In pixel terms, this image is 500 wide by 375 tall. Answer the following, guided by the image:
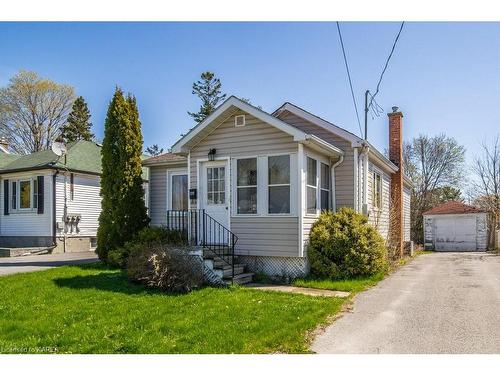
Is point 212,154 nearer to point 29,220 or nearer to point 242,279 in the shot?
point 242,279

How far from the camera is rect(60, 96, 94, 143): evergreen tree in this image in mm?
34406

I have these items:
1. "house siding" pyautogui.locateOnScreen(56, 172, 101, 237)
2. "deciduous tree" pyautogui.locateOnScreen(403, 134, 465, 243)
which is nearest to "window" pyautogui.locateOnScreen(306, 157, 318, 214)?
"house siding" pyautogui.locateOnScreen(56, 172, 101, 237)

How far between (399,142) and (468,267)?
201 inches

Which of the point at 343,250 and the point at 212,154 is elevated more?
the point at 212,154

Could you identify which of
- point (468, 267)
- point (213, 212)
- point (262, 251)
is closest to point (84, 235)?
point (213, 212)

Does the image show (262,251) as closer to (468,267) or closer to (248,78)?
(248,78)

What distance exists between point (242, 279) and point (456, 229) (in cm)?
1847

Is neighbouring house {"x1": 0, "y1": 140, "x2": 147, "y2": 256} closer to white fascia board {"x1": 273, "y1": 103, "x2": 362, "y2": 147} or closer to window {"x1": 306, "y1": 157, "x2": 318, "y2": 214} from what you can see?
white fascia board {"x1": 273, "y1": 103, "x2": 362, "y2": 147}

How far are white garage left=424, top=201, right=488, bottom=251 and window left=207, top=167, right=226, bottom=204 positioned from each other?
56.6ft

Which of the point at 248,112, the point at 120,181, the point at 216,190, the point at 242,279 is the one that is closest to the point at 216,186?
the point at 216,190

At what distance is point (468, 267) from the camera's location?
43.9 ft

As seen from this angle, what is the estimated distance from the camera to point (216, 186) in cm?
1108

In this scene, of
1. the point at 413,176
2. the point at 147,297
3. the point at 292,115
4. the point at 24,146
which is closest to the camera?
the point at 147,297

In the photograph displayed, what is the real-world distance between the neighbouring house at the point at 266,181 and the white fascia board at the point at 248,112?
24 millimetres
